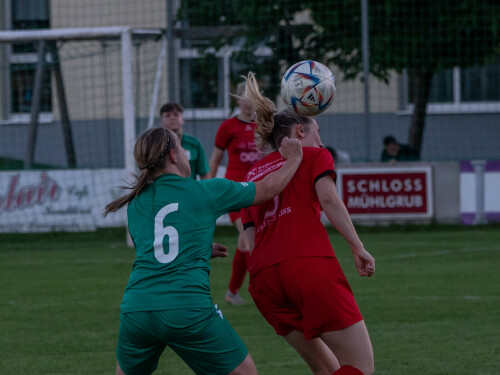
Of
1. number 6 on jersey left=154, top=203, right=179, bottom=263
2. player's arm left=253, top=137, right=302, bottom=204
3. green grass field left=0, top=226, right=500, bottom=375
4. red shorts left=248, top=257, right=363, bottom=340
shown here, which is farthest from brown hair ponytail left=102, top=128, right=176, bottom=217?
green grass field left=0, top=226, right=500, bottom=375

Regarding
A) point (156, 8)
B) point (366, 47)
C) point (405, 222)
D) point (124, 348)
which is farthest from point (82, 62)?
point (124, 348)

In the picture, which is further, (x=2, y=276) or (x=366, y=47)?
(x=366, y=47)

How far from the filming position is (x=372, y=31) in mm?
16234

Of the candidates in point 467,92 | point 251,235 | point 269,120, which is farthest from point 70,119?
point 269,120

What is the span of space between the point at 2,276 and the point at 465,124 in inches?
402

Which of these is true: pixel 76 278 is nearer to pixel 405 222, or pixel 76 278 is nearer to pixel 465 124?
pixel 405 222

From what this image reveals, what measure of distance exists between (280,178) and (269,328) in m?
3.58

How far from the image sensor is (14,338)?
24.1 feet

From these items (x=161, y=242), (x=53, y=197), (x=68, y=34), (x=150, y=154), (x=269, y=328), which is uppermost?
(x=68, y=34)

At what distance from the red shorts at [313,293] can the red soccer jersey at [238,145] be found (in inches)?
193

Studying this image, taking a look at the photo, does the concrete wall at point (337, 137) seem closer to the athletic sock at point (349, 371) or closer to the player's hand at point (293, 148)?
the player's hand at point (293, 148)

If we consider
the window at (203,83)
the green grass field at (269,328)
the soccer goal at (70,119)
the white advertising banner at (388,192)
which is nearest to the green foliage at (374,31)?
the window at (203,83)

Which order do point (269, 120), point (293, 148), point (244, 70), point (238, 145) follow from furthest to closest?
point (244, 70), point (238, 145), point (269, 120), point (293, 148)

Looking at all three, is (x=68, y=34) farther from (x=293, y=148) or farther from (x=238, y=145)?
(x=293, y=148)
